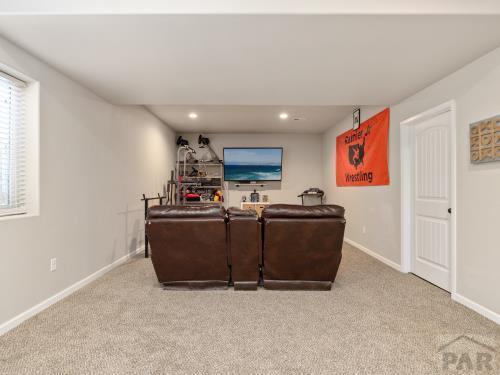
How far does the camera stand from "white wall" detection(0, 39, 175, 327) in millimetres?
2336

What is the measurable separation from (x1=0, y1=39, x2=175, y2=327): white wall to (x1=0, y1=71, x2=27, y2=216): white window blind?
0.13 m

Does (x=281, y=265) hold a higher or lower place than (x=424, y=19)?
lower

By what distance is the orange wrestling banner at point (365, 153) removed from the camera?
13.8 feet

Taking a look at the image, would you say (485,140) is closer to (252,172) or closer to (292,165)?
(292,165)

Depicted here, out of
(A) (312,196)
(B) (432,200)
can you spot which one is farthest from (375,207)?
(A) (312,196)

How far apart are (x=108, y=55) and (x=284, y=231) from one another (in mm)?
2269

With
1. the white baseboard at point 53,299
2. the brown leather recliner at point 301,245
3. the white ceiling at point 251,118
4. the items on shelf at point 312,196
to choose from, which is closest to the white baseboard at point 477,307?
the brown leather recliner at point 301,245

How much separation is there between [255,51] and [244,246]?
1.84 meters

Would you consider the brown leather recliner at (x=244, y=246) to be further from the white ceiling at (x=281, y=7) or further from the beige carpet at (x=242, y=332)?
the white ceiling at (x=281, y=7)

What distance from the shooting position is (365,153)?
4758 millimetres

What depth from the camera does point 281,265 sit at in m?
2.96

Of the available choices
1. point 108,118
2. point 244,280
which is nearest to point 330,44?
point 244,280

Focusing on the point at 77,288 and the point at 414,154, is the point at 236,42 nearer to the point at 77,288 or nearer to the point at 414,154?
the point at 414,154
